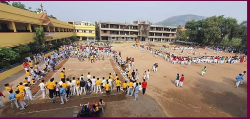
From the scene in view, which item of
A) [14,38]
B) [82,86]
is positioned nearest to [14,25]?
[14,38]

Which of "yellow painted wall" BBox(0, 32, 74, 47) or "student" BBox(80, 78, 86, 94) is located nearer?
"student" BBox(80, 78, 86, 94)

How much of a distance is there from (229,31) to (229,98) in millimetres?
41130

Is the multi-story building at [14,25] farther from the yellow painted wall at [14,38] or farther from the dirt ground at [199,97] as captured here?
the dirt ground at [199,97]

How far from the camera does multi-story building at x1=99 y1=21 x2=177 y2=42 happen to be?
52.5 m

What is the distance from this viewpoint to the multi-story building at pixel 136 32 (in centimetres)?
5252

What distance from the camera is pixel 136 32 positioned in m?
57.8

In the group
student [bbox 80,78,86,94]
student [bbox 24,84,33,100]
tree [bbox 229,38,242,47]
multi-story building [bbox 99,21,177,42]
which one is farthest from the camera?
multi-story building [bbox 99,21,177,42]

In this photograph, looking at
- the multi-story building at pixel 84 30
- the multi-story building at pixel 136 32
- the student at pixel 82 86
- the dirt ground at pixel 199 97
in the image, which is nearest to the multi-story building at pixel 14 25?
the student at pixel 82 86

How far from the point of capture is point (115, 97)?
8.70 m

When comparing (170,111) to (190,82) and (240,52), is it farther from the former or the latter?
(240,52)

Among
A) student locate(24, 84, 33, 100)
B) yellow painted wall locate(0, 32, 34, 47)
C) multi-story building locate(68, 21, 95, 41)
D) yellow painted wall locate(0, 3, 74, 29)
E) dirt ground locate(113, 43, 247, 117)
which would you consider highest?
multi-story building locate(68, 21, 95, 41)

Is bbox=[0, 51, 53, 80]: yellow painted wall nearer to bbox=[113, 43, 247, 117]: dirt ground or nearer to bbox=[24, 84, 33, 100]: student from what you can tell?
bbox=[24, 84, 33, 100]: student

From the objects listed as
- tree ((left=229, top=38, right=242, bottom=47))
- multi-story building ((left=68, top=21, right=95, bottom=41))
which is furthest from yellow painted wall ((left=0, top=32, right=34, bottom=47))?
tree ((left=229, top=38, right=242, bottom=47))

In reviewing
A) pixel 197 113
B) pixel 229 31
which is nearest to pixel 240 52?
pixel 229 31
